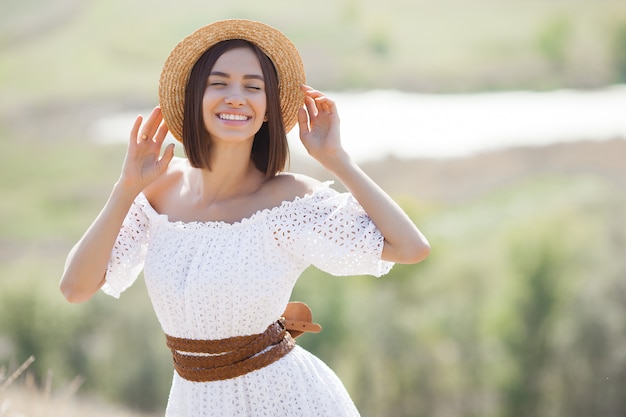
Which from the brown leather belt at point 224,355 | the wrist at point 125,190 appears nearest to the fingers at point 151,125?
the wrist at point 125,190

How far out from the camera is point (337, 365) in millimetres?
18359

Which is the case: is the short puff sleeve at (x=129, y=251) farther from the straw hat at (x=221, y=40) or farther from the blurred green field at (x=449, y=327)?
the blurred green field at (x=449, y=327)

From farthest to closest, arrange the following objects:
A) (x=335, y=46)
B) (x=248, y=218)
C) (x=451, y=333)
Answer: (x=335, y=46) < (x=451, y=333) < (x=248, y=218)

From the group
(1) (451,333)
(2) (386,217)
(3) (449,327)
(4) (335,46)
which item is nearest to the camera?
(2) (386,217)

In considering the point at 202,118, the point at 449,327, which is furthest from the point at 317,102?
the point at 449,327

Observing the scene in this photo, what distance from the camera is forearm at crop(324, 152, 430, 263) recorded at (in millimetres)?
1897

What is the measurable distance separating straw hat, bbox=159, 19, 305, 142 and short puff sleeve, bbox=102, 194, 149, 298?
0.22 m

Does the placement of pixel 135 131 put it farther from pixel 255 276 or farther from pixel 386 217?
pixel 386 217

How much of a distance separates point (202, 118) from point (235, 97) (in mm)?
119

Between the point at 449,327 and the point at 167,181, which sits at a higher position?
the point at 167,181

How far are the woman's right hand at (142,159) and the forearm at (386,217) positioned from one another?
400 millimetres

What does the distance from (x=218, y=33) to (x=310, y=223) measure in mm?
506

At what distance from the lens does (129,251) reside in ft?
6.72

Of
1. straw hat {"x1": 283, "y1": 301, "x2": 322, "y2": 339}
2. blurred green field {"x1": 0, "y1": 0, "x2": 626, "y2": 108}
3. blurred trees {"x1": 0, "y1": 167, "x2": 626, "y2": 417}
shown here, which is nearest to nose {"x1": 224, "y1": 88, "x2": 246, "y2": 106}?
straw hat {"x1": 283, "y1": 301, "x2": 322, "y2": 339}
